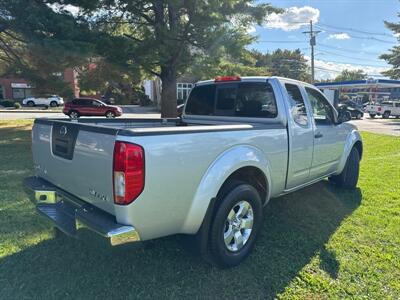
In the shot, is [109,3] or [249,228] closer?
[249,228]

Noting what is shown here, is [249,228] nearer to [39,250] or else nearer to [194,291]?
[194,291]

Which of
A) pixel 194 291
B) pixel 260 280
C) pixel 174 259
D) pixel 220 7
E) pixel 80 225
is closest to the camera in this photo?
pixel 80 225

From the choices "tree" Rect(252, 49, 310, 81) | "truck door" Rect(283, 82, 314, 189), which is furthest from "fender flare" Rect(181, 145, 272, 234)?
"tree" Rect(252, 49, 310, 81)

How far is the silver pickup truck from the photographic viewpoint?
2.34 metres

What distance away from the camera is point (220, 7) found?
11844mm

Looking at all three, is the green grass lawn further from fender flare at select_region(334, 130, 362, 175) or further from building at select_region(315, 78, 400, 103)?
building at select_region(315, 78, 400, 103)

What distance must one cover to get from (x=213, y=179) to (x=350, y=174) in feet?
12.5

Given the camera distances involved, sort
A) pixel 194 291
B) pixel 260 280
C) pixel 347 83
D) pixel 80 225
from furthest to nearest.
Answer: pixel 347 83
pixel 260 280
pixel 194 291
pixel 80 225

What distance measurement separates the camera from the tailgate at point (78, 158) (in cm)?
241

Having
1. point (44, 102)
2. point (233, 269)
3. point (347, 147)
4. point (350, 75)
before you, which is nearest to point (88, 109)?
point (44, 102)

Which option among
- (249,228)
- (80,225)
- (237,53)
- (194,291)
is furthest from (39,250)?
(237,53)

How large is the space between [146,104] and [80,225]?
143 ft

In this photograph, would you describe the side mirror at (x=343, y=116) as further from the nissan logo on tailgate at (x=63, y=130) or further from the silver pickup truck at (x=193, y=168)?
the nissan logo on tailgate at (x=63, y=130)

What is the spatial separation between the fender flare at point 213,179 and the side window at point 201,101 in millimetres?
1618
